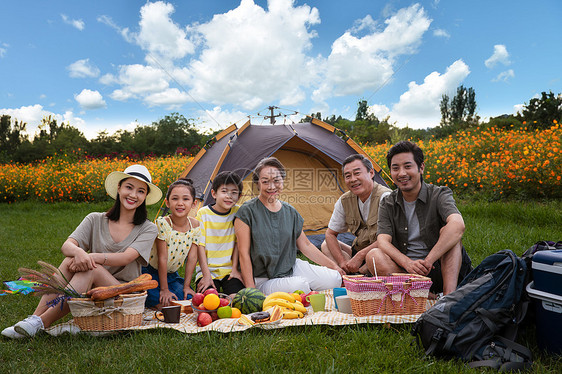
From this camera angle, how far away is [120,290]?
2449 mm

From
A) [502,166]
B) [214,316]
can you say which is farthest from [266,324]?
[502,166]

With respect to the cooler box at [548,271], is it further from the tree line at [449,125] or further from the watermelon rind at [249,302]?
the tree line at [449,125]

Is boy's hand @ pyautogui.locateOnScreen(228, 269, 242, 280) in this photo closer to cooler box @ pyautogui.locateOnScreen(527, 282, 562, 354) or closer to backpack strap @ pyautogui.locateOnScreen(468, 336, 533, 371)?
backpack strap @ pyautogui.locateOnScreen(468, 336, 533, 371)

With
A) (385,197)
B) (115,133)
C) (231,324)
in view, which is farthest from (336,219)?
(115,133)

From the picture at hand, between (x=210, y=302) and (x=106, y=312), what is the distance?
663 mm

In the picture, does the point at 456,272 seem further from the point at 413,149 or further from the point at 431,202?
the point at 413,149

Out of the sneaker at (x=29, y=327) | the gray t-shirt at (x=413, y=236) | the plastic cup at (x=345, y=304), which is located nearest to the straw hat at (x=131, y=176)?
the sneaker at (x=29, y=327)

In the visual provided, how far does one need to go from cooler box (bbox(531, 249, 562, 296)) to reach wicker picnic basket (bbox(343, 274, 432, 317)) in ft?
2.14

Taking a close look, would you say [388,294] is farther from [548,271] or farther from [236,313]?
[236,313]

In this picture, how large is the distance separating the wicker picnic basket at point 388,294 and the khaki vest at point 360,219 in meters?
1.08

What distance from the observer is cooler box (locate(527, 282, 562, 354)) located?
1893 mm

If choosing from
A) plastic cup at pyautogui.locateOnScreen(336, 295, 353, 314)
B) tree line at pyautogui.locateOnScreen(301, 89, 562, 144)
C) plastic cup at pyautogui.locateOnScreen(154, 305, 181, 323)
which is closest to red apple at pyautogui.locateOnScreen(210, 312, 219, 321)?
plastic cup at pyautogui.locateOnScreen(154, 305, 181, 323)

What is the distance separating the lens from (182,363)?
2.04 metres

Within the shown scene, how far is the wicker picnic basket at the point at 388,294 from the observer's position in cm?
247
